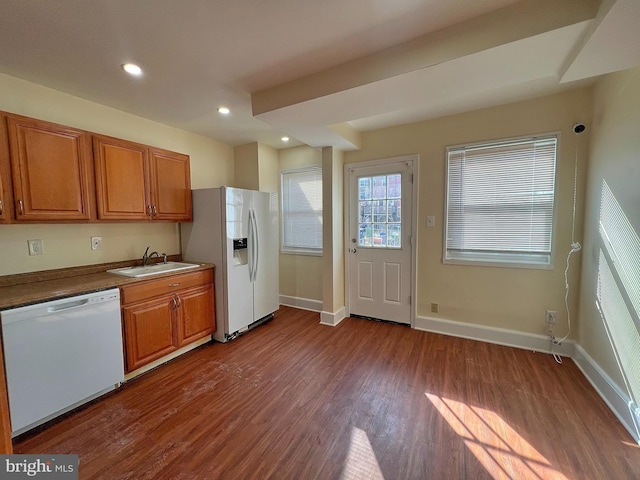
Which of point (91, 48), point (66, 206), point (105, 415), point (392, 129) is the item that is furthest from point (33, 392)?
point (392, 129)

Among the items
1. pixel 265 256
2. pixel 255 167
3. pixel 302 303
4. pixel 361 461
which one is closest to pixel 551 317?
pixel 361 461

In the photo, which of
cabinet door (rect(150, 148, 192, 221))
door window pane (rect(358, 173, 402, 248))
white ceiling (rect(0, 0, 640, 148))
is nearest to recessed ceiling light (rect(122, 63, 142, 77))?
white ceiling (rect(0, 0, 640, 148))

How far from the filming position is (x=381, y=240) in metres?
3.41

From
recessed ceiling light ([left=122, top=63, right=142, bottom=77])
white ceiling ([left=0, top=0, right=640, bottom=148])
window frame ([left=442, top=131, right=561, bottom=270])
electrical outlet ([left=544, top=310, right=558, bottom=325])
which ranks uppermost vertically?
recessed ceiling light ([left=122, top=63, right=142, bottom=77])

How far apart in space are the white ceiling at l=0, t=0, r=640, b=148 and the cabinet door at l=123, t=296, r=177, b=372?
1.91 meters

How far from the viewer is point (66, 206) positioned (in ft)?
6.83

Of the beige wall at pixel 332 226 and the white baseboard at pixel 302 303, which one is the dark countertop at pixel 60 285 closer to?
the beige wall at pixel 332 226

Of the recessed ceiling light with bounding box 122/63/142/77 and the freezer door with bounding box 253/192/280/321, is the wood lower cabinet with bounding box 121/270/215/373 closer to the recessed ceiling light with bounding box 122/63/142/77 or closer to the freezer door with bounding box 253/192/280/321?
the freezer door with bounding box 253/192/280/321

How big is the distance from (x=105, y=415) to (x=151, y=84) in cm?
259

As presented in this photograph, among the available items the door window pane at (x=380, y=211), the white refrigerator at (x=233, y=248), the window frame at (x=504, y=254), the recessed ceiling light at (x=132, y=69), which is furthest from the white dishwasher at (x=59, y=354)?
the window frame at (x=504, y=254)

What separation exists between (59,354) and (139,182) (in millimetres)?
1574

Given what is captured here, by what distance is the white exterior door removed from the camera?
3248 millimetres

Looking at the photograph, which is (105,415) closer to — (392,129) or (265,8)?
(265,8)

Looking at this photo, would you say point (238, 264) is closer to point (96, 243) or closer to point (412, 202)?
point (96, 243)
